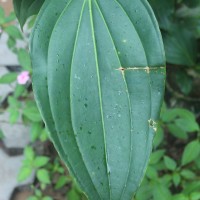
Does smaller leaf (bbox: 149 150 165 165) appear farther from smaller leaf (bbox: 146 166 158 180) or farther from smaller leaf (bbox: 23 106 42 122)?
smaller leaf (bbox: 23 106 42 122)

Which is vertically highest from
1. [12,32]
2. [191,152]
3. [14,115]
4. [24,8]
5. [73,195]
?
[24,8]

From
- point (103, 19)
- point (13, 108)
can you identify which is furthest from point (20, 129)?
point (103, 19)

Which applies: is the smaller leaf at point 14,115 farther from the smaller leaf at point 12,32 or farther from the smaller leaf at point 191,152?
the smaller leaf at point 191,152

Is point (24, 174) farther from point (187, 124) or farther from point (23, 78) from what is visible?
point (187, 124)

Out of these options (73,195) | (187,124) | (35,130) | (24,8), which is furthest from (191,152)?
(24,8)

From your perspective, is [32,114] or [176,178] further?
[32,114]

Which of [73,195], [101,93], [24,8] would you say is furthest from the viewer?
[73,195]
